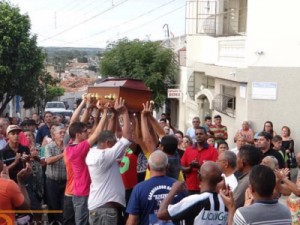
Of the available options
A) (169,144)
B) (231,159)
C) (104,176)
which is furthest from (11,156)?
(231,159)

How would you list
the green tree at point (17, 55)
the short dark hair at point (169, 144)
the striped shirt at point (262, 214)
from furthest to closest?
the green tree at point (17, 55) → the short dark hair at point (169, 144) → the striped shirt at point (262, 214)

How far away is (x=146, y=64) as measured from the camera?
102 feet

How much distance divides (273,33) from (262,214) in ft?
42.6

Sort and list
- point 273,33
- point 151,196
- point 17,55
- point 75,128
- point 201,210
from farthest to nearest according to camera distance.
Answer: point 17,55 < point 273,33 < point 75,128 < point 151,196 < point 201,210

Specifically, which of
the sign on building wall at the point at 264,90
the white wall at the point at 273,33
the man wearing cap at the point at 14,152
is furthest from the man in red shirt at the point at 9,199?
the white wall at the point at 273,33

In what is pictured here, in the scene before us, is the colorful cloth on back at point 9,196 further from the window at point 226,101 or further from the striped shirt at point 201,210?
the window at point 226,101

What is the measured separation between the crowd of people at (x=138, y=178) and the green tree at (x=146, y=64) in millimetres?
18412

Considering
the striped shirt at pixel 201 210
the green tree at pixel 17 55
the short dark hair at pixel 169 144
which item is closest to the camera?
the striped shirt at pixel 201 210

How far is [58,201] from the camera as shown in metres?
10.6

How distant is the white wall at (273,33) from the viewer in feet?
56.5

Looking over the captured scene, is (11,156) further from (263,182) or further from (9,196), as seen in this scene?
(263,182)

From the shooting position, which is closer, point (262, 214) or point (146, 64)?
point (262, 214)

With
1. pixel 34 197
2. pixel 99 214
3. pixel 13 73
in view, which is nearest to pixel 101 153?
pixel 99 214

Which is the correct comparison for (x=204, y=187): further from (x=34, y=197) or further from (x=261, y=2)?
(x=261, y=2)
